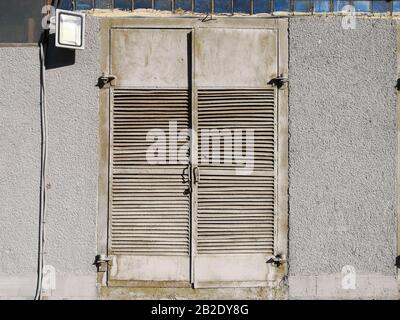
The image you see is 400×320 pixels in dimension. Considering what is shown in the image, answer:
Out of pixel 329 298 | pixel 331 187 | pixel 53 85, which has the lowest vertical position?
pixel 329 298

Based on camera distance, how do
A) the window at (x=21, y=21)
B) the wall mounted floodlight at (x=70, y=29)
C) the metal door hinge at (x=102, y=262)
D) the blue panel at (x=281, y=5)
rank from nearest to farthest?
1. the wall mounted floodlight at (x=70, y=29)
2. the metal door hinge at (x=102, y=262)
3. the window at (x=21, y=21)
4. the blue panel at (x=281, y=5)

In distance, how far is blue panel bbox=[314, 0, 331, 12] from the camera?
6.12m

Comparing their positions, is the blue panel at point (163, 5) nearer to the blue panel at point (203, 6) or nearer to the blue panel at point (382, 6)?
the blue panel at point (203, 6)

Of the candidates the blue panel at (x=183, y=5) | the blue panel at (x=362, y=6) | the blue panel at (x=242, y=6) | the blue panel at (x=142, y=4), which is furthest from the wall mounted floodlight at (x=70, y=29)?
the blue panel at (x=362, y=6)

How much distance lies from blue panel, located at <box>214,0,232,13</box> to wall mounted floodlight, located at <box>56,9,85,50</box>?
60.4 inches

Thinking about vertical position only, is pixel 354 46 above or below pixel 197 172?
above

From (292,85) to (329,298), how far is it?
8.06ft

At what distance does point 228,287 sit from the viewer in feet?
19.2

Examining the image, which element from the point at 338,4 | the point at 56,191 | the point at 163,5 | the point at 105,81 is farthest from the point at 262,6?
the point at 56,191

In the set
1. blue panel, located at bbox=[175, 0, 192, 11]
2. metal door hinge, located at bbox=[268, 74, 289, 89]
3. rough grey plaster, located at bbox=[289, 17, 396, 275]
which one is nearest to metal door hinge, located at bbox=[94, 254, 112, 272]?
rough grey plaster, located at bbox=[289, 17, 396, 275]

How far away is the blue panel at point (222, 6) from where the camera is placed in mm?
6074

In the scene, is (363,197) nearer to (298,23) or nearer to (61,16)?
(298,23)

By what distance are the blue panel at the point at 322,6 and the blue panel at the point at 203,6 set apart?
1.26 m

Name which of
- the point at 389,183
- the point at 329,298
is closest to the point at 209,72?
the point at 389,183
